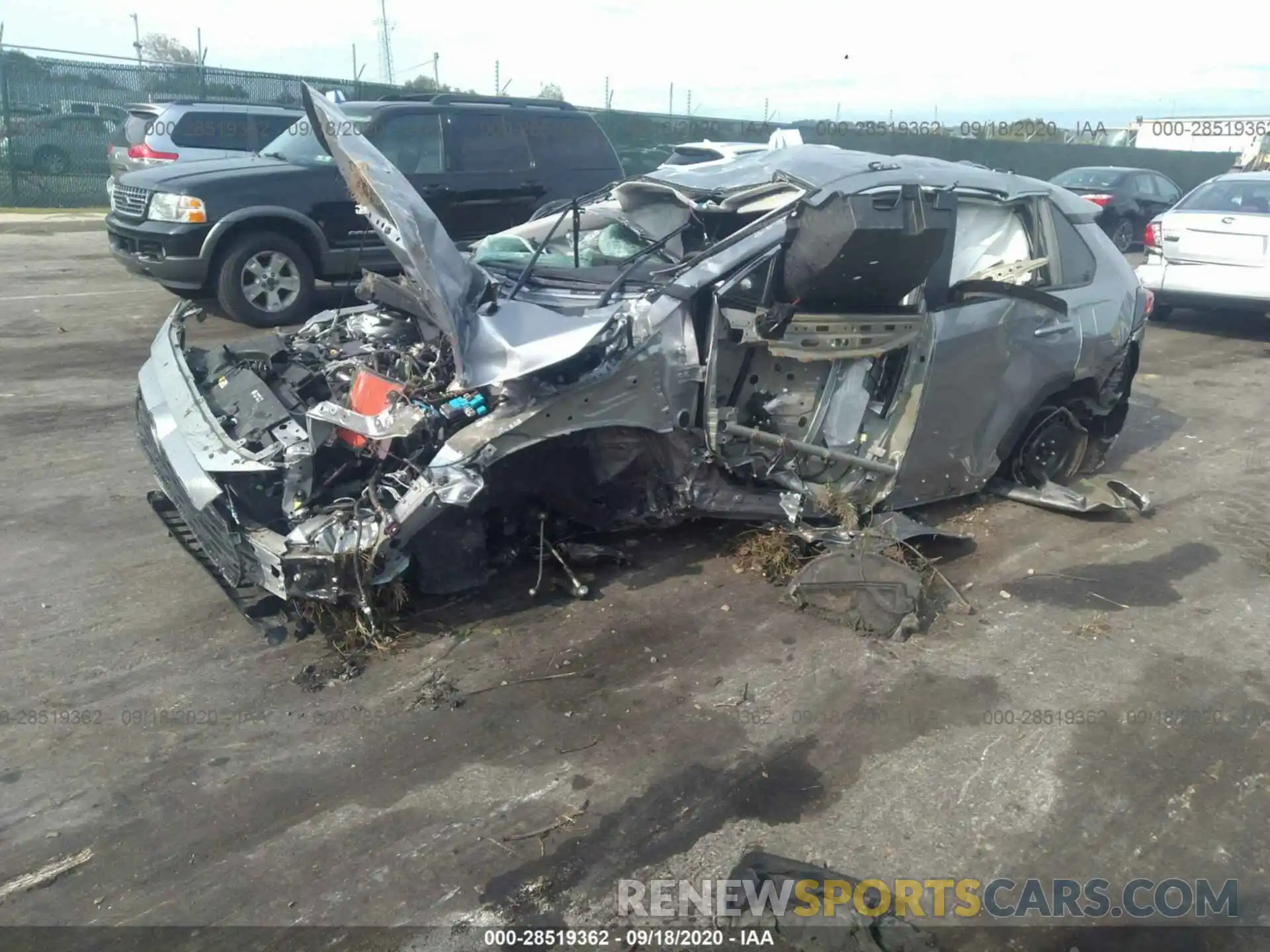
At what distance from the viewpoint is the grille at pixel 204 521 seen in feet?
12.3

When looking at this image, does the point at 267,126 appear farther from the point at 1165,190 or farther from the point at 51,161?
the point at 1165,190

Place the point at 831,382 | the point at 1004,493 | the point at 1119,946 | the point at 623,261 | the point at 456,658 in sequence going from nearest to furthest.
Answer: the point at 1119,946, the point at 456,658, the point at 831,382, the point at 623,261, the point at 1004,493

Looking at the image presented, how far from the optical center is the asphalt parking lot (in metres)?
2.85

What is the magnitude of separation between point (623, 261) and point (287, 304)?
5241 mm

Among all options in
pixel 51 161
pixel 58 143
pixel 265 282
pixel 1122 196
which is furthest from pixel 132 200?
pixel 1122 196

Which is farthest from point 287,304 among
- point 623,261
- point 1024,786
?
point 1024,786

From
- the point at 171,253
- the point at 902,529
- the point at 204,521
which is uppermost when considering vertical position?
the point at 171,253

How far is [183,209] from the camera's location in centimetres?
858

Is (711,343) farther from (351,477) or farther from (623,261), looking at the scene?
(351,477)

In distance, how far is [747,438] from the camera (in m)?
4.40

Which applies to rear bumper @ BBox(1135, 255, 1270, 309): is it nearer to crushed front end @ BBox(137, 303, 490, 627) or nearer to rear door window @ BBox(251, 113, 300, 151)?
crushed front end @ BBox(137, 303, 490, 627)

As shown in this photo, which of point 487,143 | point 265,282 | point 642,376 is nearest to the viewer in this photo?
point 642,376

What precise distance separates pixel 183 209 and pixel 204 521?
19.0 feet

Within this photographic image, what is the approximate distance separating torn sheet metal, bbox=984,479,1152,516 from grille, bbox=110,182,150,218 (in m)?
7.65
